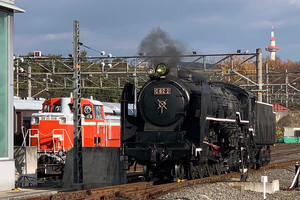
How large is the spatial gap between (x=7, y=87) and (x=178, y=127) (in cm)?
544

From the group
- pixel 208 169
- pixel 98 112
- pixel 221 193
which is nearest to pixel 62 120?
pixel 98 112

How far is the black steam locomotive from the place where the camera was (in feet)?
51.8

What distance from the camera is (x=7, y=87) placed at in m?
16.0

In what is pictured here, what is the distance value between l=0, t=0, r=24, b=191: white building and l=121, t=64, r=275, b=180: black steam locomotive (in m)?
3.53

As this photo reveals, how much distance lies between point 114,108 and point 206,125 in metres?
11.5

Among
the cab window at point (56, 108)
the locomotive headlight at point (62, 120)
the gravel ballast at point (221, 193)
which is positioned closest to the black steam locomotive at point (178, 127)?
the gravel ballast at point (221, 193)

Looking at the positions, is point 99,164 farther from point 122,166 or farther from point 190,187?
point 190,187

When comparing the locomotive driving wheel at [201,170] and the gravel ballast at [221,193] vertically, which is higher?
the locomotive driving wheel at [201,170]

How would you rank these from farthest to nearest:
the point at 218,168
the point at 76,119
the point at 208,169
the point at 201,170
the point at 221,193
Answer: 1. the point at 218,168
2. the point at 208,169
3. the point at 201,170
4. the point at 76,119
5. the point at 221,193

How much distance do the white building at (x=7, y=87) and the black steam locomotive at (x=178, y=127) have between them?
353 centimetres

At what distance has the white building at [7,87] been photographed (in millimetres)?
15703

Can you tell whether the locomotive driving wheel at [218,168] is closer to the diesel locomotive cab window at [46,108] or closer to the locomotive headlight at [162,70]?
the locomotive headlight at [162,70]

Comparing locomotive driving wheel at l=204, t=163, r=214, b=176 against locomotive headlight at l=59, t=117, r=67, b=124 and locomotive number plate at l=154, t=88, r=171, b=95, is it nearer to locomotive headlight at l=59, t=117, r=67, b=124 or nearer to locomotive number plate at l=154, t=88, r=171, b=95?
locomotive number plate at l=154, t=88, r=171, b=95

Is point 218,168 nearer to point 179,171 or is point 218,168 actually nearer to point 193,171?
point 193,171
